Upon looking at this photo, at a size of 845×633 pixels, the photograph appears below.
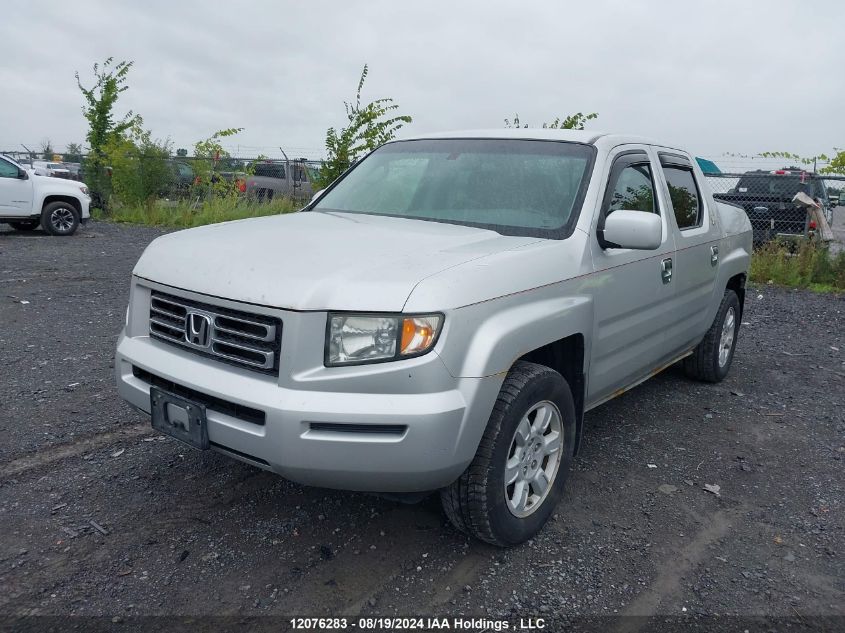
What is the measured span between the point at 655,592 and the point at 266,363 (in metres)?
1.76

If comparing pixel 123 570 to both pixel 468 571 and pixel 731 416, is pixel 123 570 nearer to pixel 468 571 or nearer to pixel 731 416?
pixel 468 571

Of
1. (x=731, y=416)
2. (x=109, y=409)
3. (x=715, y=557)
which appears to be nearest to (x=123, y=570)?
(x=109, y=409)

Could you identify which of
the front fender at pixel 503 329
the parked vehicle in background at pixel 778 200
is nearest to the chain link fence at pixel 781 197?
the parked vehicle in background at pixel 778 200

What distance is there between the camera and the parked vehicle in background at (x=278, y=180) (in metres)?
18.3

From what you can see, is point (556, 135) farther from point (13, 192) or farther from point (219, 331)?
point (13, 192)

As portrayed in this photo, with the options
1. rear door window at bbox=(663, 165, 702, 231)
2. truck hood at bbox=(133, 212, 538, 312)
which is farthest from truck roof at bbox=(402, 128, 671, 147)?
truck hood at bbox=(133, 212, 538, 312)

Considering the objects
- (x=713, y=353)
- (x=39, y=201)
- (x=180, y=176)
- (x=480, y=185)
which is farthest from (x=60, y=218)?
(x=713, y=353)

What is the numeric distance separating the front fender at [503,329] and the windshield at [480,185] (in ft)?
1.51

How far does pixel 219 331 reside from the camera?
2852 millimetres

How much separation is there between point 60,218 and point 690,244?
41.8 feet

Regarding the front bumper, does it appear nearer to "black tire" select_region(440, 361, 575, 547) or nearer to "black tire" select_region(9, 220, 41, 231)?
"black tire" select_region(440, 361, 575, 547)

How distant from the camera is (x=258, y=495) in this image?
3.57 m

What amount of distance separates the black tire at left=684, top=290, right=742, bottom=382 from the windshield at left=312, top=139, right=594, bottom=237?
2242 millimetres

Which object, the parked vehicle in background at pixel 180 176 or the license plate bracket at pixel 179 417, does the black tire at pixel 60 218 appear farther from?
the license plate bracket at pixel 179 417
